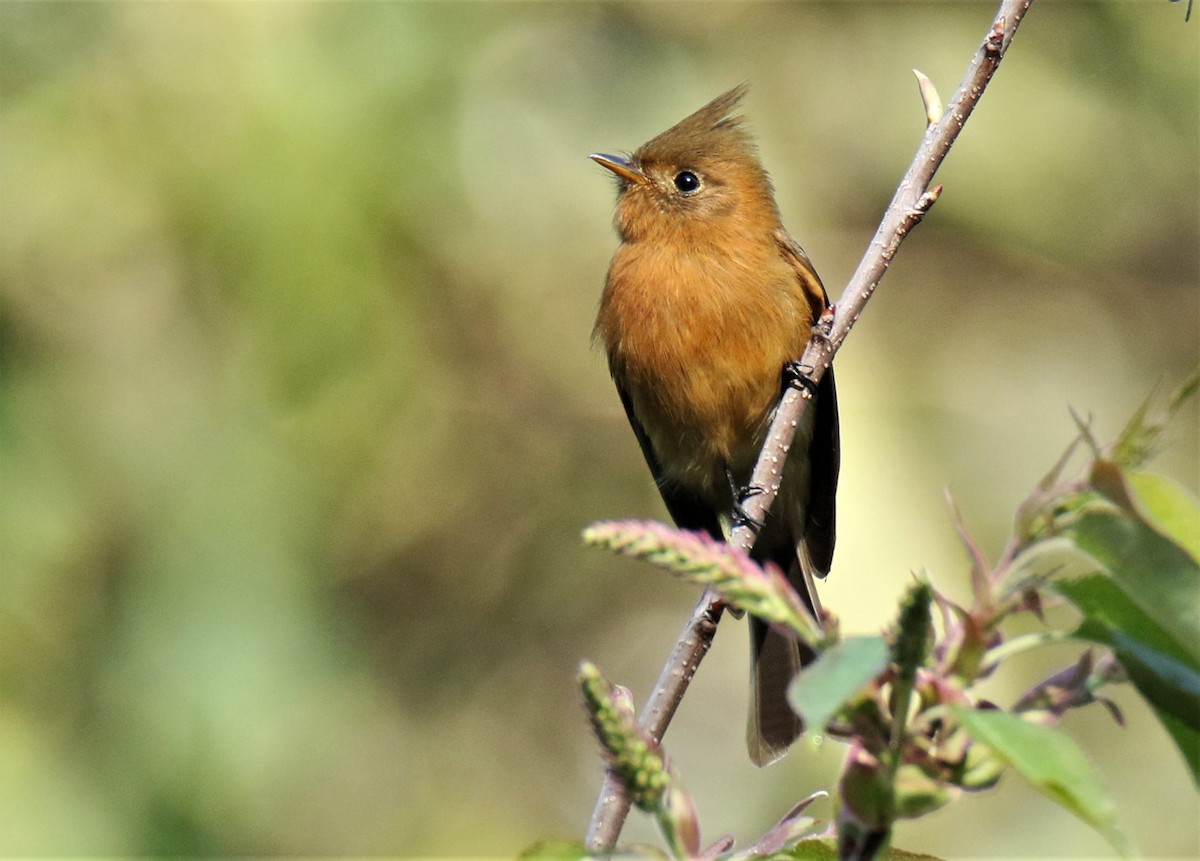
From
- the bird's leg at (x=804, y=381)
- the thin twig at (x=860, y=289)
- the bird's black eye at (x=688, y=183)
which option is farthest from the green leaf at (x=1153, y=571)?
the bird's black eye at (x=688, y=183)

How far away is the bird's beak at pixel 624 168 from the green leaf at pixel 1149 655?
140 inches

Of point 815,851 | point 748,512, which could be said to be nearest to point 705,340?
point 748,512

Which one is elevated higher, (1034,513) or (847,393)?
(847,393)

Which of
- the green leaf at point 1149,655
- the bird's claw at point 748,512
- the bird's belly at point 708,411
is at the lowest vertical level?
the green leaf at point 1149,655

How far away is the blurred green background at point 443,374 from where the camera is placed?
5105 mm

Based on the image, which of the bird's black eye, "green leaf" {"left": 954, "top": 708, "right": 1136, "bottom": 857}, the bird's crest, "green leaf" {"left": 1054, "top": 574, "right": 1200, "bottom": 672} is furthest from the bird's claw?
"green leaf" {"left": 954, "top": 708, "right": 1136, "bottom": 857}

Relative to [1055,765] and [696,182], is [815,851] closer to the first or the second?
[1055,765]

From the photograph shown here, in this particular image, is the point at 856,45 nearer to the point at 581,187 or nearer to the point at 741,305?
the point at 581,187

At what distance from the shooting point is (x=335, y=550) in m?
5.57

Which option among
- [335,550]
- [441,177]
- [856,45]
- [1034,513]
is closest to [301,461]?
[335,550]

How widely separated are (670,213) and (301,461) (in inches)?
70.3

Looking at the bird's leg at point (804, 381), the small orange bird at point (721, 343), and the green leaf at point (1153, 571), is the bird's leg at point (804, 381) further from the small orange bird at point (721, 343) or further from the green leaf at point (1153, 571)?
the green leaf at point (1153, 571)

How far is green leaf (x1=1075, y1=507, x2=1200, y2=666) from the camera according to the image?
44.1 inches

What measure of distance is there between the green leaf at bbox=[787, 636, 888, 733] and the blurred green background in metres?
4.08
